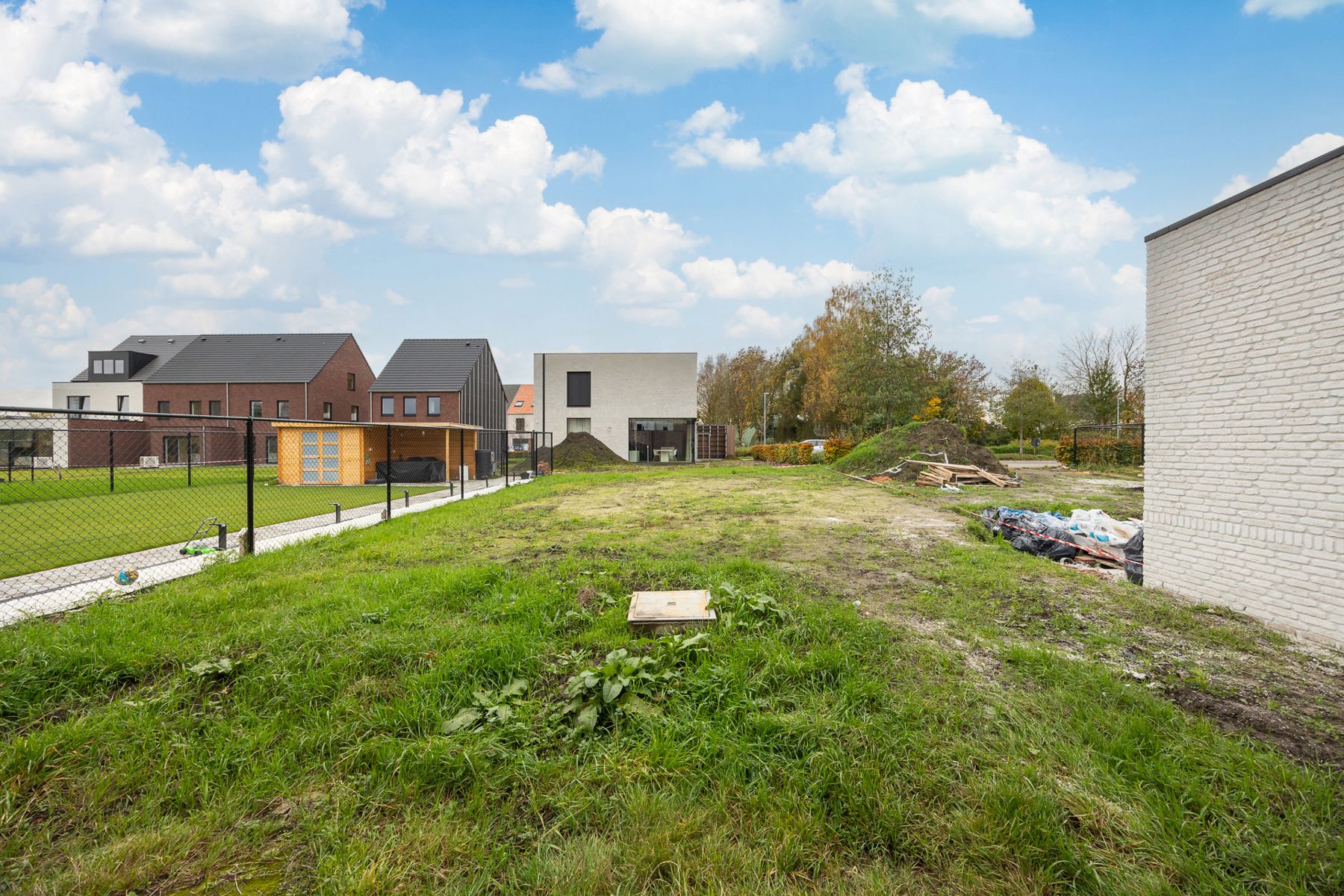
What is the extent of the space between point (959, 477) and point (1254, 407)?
12276mm

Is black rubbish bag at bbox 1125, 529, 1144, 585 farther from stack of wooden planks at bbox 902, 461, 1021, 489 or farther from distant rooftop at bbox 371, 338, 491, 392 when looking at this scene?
distant rooftop at bbox 371, 338, 491, 392

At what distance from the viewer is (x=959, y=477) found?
16.5 meters

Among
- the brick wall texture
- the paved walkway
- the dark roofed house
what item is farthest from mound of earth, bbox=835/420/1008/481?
the dark roofed house

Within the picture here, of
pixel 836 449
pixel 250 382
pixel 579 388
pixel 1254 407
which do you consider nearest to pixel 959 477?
pixel 836 449

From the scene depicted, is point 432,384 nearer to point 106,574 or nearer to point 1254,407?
point 106,574

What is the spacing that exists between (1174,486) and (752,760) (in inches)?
214

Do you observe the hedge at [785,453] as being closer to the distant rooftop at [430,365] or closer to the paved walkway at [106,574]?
the distant rooftop at [430,365]

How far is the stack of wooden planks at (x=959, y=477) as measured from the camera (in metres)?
16.0

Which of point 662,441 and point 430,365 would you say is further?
point 430,365

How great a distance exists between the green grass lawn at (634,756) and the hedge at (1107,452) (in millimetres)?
22173

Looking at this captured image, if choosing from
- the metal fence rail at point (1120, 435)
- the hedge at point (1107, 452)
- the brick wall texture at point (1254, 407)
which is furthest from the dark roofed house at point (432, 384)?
the brick wall texture at point (1254, 407)

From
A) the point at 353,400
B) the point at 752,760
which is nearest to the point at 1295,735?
the point at 752,760

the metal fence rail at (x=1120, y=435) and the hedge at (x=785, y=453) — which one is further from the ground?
the metal fence rail at (x=1120, y=435)

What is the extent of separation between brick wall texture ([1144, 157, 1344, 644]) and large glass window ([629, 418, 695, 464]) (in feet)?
86.2
